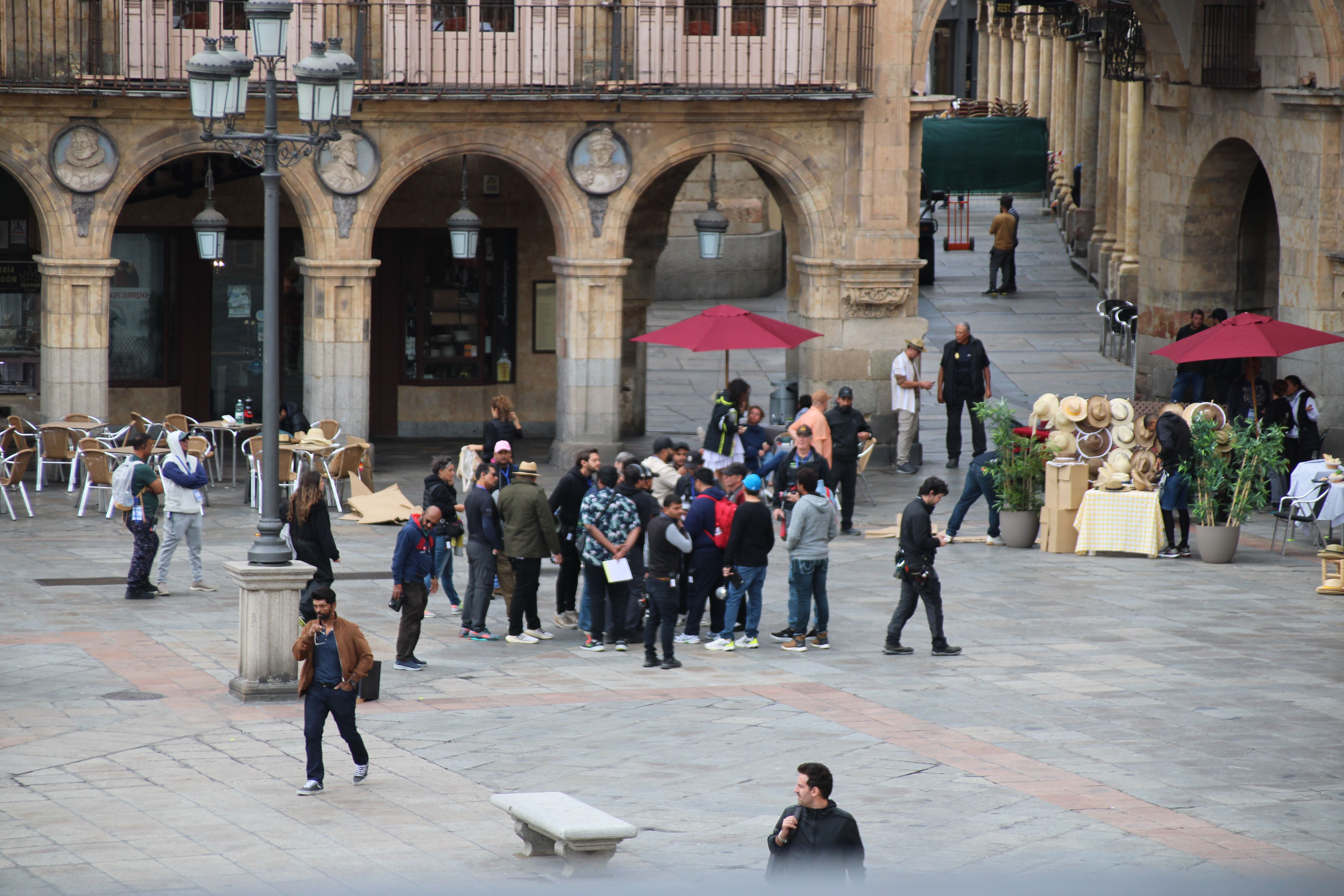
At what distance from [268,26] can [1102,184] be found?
26.5 meters

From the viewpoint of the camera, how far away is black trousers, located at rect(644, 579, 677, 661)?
13.9m

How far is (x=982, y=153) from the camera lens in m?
35.6

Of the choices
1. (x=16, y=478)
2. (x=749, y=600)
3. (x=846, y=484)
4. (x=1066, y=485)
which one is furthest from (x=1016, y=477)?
(x=16, y=478)

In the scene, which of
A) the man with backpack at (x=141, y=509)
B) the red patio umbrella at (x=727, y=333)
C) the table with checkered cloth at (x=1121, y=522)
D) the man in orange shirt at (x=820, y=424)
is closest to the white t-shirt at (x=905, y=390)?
the red patio umbrella at (x=727, y=333)

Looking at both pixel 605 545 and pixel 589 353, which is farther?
pixel 589 353

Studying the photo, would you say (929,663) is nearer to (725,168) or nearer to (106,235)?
(106,235)

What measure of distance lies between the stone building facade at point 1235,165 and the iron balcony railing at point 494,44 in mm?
4762

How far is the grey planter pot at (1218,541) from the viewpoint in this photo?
1831 centimetres

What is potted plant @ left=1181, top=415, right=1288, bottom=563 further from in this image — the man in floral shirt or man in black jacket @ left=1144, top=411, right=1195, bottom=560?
the man in floral shirt

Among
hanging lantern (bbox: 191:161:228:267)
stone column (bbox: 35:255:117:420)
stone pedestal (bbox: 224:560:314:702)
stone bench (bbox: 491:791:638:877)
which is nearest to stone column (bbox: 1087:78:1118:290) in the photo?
hanging lantern (bbox: 191:161:228:267)

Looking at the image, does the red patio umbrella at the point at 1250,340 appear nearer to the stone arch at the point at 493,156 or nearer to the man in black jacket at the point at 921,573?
the man in black jacket at the point at 921,573

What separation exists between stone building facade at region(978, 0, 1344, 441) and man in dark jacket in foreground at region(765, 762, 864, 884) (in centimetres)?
1585

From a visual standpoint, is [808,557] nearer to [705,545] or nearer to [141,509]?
[705,545]

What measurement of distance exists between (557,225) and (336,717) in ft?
42.5
